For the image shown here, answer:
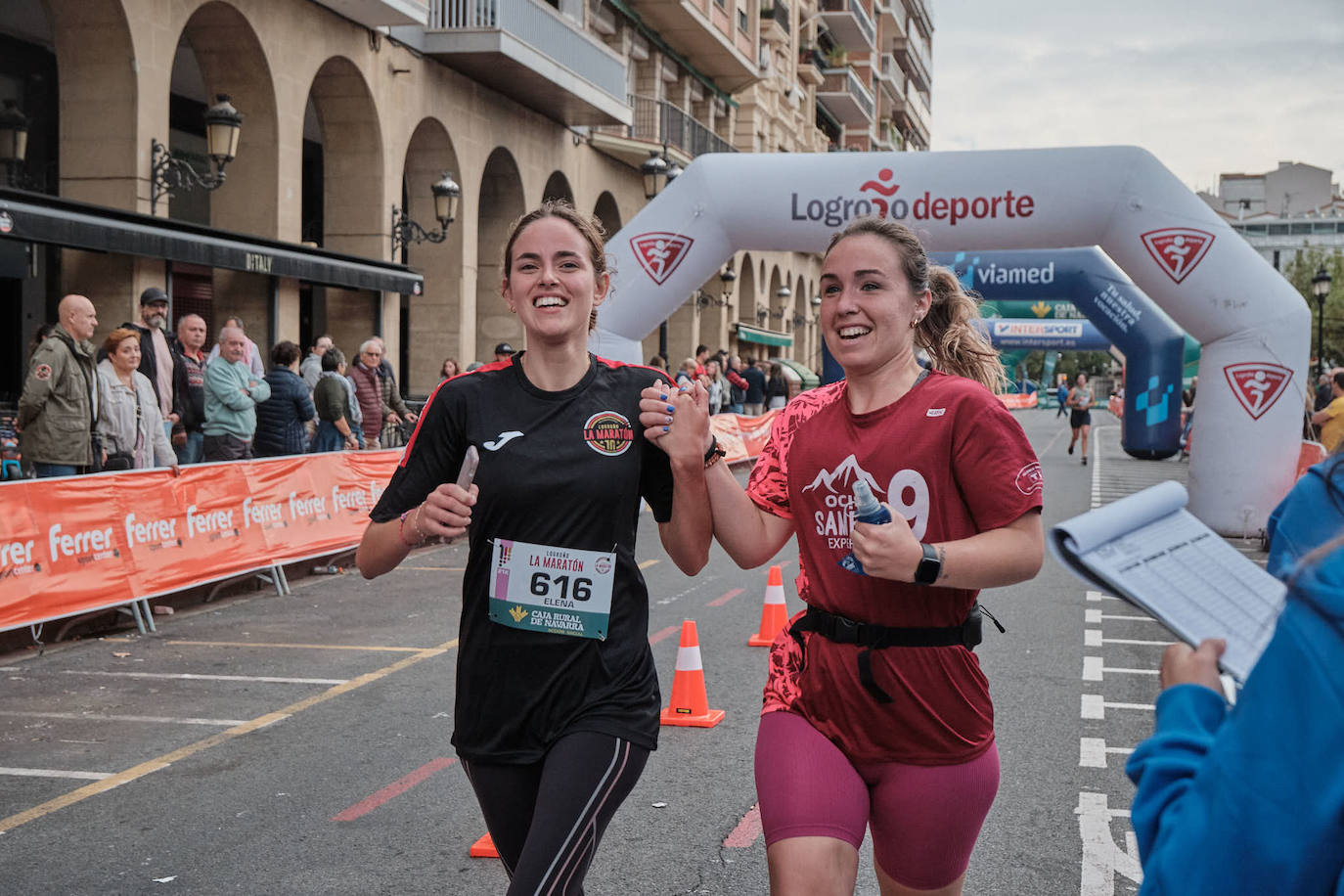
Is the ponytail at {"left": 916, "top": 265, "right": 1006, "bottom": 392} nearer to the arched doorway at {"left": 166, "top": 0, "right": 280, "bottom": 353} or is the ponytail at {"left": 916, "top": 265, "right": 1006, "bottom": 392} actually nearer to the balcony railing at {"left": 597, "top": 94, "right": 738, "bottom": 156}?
the arched doorway at {"left": 166, "top": 0, "right": 280, "bottom": 353}

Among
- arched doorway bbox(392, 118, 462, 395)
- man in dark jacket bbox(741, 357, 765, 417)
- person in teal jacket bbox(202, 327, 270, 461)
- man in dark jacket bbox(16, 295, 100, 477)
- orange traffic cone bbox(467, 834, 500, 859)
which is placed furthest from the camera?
man in dark jacket bbox(741, 357, 765, 417)

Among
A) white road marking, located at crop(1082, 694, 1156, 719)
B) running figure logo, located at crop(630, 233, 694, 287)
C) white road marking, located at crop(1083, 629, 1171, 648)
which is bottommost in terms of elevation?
white road marking, located at crop(1082, 694, 1156, 719)

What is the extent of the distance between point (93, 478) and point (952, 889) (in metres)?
7.81

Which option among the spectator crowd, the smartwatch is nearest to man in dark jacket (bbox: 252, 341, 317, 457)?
the spectator crowd

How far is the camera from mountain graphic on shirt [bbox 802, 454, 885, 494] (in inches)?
123

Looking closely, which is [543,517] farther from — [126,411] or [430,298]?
[430,298]

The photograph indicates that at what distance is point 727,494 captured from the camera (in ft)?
10.7

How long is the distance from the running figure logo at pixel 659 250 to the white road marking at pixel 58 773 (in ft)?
32.7

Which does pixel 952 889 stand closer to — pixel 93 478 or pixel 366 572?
pixel 366 572

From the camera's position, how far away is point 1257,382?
14.7m

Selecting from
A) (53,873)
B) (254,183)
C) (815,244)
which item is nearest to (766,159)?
(815,244)

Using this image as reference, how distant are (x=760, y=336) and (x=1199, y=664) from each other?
151ft

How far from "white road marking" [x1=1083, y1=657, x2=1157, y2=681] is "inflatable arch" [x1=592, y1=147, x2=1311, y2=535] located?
638 cm

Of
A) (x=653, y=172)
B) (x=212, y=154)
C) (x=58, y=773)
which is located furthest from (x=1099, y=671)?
(x=653, y=172)
